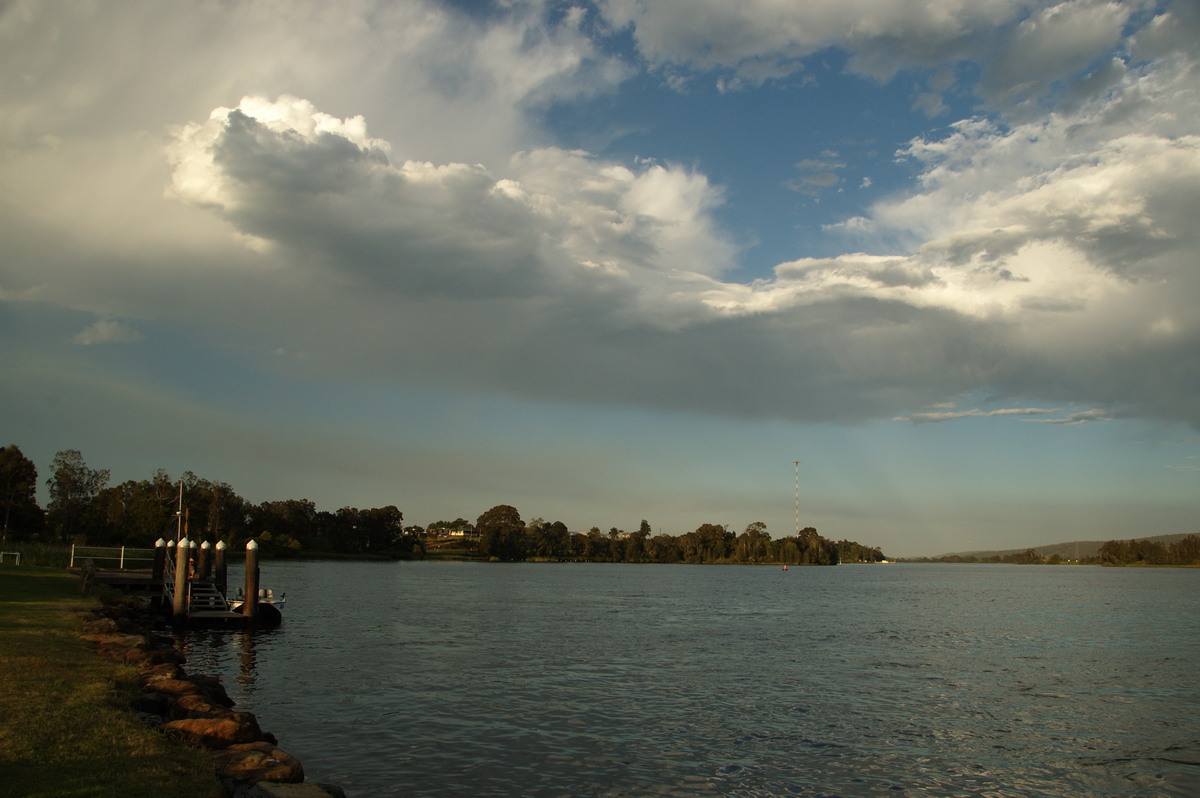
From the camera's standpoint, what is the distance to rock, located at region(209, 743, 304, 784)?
463 inches

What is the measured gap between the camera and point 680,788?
15.4 metres

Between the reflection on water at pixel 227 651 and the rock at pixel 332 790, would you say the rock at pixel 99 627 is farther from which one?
the rock at pixel 332 790

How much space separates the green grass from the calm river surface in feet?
12.5

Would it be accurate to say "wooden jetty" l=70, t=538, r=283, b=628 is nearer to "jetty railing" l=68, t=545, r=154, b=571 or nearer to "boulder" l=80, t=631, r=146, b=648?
"jetty railing" l=68, t=545, r=154, b=571

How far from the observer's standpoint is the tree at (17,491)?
300 feet

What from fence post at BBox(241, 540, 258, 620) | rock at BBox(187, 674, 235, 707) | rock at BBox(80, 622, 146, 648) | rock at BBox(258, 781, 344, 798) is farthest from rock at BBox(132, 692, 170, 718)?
fence post at BBox(241, 540, 258, 620)

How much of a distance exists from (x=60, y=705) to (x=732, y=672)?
22.2 m

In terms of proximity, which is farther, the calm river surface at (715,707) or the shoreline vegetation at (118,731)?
the calm river surface at (715,707)

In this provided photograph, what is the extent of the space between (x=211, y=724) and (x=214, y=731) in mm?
227

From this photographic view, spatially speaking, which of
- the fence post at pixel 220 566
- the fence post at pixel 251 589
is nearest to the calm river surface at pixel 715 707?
the fence post at pixel 251 589

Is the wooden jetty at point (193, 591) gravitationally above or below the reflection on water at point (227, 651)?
above

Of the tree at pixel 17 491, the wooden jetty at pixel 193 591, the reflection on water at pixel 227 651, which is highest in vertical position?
the tree at pixel 17 491

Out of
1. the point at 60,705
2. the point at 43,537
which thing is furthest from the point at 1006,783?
the point at 43,537

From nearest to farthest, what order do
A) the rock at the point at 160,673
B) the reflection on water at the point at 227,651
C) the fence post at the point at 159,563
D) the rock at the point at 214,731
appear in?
the rock at the point at 214,731
the rock at the point at 160,673
the reflection on water at the point at 227,651
the fence post at the point at 159,563
